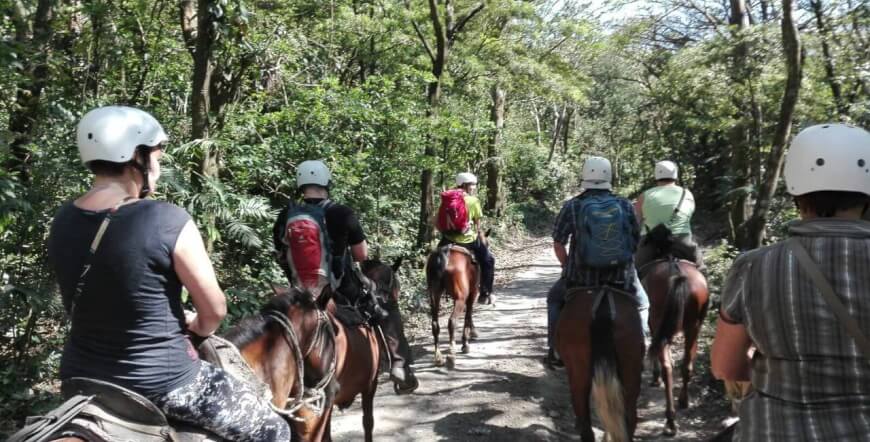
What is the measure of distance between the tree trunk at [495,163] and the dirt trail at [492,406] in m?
13.8

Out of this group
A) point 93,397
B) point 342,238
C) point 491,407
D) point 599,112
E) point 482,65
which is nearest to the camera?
point 93,397

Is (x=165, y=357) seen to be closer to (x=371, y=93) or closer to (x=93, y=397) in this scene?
(x=93, y=397)

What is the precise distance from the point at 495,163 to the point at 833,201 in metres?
21.1

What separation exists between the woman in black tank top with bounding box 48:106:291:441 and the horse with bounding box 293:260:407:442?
1689 millimetres

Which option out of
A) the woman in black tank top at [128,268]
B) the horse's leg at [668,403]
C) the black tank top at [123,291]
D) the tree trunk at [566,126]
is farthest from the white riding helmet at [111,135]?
the tree trunk at [566,126]

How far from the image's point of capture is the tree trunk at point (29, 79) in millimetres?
6168

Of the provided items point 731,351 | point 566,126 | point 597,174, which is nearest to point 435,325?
point 597,174

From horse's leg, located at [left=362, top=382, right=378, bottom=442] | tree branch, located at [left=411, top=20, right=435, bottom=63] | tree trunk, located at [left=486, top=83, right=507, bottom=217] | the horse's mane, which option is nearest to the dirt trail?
horse's leg, located at [left=362, top=382, right=378, bottom=442]

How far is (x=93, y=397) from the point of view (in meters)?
2.45

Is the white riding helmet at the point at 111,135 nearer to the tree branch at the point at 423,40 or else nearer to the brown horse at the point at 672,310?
the brown horse at the point at 672,310

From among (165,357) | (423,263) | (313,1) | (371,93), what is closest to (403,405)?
(165,357)

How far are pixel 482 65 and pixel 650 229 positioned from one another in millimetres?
9763

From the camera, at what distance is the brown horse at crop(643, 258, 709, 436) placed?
694 centimetres

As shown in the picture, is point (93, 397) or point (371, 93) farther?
point (371, 93)
